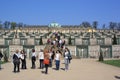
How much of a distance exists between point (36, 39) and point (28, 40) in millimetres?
2839

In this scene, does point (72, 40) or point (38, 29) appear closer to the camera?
point (72, 40)

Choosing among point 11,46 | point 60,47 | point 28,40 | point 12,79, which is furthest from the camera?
point 28,40

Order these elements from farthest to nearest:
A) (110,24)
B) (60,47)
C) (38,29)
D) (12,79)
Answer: (110,24) < (38,29) < (60,47) < (12,79)

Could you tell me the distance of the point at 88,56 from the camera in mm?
37906

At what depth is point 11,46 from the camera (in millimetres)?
36781

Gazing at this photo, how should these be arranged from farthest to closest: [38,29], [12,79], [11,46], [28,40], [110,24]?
[110,24], [38,29], [28,40], [11,46], [12,79]

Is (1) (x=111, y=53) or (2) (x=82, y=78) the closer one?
(2) (x=82, y=78)

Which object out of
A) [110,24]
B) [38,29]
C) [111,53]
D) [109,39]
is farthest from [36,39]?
[110,24]

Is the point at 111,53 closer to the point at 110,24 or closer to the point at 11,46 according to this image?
the point at 11,46

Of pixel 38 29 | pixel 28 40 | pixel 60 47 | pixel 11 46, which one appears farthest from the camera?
pixel 38 29

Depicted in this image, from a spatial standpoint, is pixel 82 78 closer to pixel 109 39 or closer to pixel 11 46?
pixel 11 46

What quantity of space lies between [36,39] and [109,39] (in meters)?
11.4

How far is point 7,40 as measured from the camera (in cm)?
4538

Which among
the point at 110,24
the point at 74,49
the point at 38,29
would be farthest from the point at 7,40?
the point at 110,24
